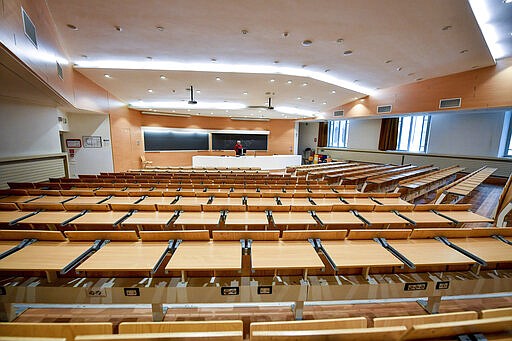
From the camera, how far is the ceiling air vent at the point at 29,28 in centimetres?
330

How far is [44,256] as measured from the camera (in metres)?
2.01

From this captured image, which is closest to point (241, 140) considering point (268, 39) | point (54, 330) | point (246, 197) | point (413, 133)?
point (268, 39)

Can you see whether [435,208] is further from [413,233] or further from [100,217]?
[100,217]

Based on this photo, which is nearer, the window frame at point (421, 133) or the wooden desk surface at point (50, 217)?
the wooden desk surface at point (50, 217)

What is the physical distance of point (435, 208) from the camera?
374cm

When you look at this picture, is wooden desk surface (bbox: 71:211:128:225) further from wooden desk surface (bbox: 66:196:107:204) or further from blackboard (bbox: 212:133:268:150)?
blackboard (bbox: 212:133:268:150)

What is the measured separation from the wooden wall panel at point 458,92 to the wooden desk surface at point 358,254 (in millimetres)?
8956

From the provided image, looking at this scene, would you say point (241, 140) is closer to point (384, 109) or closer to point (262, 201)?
point (384, 109)

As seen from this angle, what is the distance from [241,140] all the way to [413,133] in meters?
11.8

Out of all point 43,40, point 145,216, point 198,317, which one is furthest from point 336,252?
point 43,40

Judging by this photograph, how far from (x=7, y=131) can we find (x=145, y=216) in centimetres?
587

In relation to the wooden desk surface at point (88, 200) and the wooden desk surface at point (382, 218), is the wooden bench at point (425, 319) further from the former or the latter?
the wooden desk surface at point (88, 200)

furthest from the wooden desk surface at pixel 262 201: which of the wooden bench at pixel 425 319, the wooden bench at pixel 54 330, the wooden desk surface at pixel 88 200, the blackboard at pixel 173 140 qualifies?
the blackboard at pixel 173 140

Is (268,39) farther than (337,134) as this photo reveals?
No
